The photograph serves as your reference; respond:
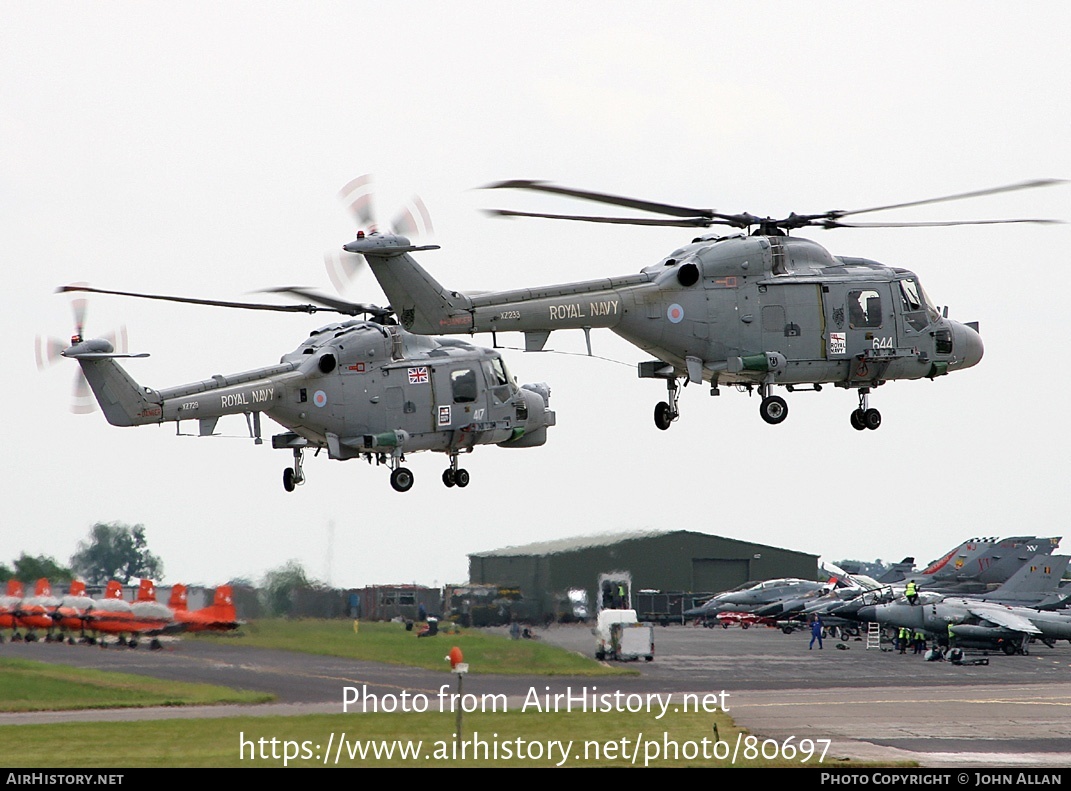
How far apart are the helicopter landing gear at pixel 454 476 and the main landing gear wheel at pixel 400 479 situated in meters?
1.57

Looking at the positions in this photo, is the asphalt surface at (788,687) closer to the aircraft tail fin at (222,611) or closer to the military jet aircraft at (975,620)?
the aircraft tail fin at (222,611)

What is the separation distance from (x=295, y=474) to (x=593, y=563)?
13.1m

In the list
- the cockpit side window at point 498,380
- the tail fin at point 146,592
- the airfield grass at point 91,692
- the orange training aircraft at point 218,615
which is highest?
the cockpit side window at point 498,380

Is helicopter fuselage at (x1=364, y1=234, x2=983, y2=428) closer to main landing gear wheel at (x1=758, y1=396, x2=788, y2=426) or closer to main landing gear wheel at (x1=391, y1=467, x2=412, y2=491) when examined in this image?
main landing gear wheel at (x1=758, y1=396, x2=788, y2=426)

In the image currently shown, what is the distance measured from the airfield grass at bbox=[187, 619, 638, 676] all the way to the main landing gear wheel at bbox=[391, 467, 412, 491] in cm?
619

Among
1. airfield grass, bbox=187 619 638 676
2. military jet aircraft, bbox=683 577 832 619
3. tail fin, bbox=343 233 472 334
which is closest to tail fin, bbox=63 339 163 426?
airfield grass, bbox=187 619 638 676

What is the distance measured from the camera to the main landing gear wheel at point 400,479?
43031mm

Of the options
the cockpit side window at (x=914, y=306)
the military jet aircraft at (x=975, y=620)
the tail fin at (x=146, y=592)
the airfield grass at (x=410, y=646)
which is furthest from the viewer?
the military jet aircraft at (x=975, y=620)

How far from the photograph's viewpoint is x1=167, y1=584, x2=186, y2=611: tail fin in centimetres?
4906

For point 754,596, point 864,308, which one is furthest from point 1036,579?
point 864,308

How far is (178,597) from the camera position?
49.5 m

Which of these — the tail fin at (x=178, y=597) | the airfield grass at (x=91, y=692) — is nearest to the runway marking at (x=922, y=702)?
the airfield grass at (x=91, y=692)
